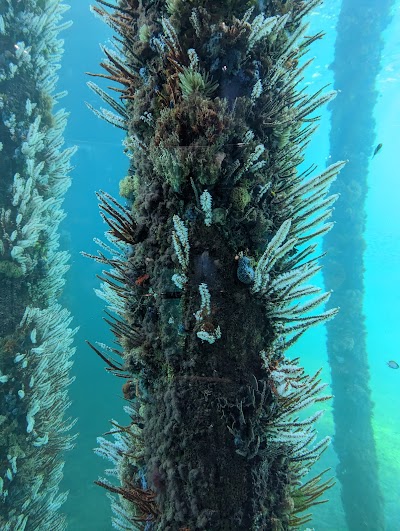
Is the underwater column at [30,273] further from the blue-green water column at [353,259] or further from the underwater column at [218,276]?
the blue-green water column at [353,259]

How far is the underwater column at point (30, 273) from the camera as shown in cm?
537

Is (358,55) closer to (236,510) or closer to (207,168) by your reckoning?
(207,168)

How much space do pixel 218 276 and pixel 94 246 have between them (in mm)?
34084

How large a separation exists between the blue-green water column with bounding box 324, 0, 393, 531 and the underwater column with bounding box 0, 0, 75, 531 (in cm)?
970

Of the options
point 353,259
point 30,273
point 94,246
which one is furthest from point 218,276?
point 94,246

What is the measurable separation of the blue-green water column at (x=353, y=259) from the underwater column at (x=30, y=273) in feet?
31.8

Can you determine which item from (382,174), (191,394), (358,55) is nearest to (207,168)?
(191,394)

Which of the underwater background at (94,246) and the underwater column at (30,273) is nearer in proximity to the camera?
the underwater column at (30,273)

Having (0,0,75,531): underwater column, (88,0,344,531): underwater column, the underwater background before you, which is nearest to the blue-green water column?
the underwater background

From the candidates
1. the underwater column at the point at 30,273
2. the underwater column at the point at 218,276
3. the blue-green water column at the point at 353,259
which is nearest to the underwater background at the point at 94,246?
the blue-green water column at the point at 353,259

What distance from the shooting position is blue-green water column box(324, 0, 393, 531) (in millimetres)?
11273

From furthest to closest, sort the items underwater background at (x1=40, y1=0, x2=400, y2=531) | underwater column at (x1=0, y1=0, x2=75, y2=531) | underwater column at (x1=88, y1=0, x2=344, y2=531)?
underwater background at (x1=40, y1=0, x2=400, y2=531)
underwater column at (x1=0, y1=0, x2=75, y2=531)
underwater column at (x1=88, y1=0, x2=344, y2=531)

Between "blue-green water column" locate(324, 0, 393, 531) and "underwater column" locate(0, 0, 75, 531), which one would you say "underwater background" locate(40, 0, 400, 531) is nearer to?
"blue-green water column" locate(324, 0, 393, 531)

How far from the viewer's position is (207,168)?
199cm
